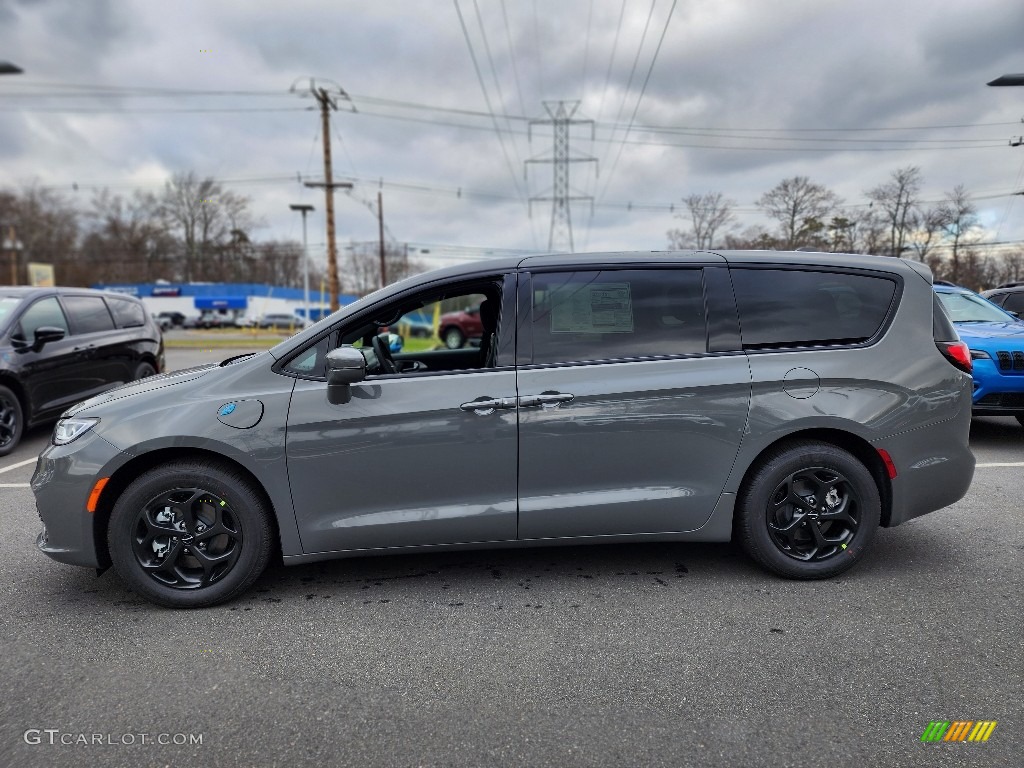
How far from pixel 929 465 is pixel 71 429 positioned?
14.7 ft

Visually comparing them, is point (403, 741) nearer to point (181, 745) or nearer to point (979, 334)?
point (181, 745)

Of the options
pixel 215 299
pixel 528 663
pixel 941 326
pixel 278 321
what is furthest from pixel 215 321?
pixel 941 326

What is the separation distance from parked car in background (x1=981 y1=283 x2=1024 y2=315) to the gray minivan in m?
7.30

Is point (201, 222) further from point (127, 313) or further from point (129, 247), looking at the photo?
point (127, 313)

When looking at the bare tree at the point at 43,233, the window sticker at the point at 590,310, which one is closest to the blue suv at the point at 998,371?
the window sticker at the point at 590,310

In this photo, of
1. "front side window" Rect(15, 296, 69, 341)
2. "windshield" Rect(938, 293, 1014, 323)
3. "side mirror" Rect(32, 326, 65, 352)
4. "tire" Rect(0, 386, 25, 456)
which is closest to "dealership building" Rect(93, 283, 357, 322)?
"front side window" Rect(15, 296, 69, 341)

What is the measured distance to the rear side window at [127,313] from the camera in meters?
8.41

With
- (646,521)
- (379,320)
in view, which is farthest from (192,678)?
(646,521)

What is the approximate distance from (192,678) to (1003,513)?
5151 mm

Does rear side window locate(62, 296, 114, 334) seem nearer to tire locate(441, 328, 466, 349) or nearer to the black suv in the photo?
the black suv

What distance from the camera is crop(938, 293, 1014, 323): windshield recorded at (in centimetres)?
718

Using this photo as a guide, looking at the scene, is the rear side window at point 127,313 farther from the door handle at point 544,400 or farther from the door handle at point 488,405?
the door handle at point 544,400

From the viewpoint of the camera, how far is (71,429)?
121 inches

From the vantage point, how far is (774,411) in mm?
3205
